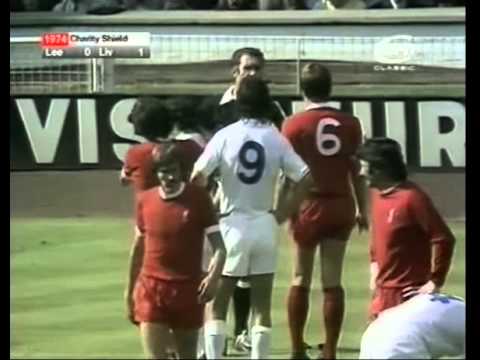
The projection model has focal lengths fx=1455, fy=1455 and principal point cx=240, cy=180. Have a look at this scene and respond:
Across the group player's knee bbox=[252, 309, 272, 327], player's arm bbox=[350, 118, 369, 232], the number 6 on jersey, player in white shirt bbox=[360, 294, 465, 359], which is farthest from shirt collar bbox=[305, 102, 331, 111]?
player in white shirt bbox=[360, 294, 465, 359]

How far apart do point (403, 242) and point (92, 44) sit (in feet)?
6.22

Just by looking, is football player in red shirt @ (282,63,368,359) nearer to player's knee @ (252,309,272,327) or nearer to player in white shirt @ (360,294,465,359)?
player's knee @ (252,309,272,327)

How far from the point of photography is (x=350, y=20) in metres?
7.21

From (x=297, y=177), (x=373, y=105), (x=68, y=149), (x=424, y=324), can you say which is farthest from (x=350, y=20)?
(x=424, y=324)

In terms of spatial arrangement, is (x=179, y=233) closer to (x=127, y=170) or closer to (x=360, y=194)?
(x=127, y=170)

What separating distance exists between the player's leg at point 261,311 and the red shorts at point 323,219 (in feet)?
1.04

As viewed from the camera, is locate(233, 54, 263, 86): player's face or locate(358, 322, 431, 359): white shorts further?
locate(233, 54, 263, 86): player's face

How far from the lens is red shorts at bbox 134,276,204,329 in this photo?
6.38 meters

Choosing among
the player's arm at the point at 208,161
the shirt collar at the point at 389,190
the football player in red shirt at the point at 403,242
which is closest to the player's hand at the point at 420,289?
the football player in red shirt at the point at 403,242

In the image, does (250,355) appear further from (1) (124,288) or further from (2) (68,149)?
(2) (68,149)

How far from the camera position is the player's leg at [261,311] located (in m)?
6.77

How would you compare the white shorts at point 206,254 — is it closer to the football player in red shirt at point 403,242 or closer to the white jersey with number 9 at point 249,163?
the white jersey with number 9 at point 249,163

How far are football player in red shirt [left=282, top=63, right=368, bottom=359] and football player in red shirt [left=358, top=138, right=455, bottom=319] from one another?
30 centimetres

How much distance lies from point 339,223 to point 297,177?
365 millimetres
